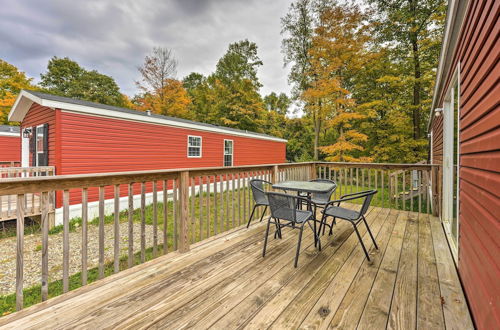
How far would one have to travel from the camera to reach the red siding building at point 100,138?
549 cm

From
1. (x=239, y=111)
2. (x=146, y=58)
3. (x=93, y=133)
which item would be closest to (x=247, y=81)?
(x=239, y=111)

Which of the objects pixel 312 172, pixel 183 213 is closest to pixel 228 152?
pixel 312 172

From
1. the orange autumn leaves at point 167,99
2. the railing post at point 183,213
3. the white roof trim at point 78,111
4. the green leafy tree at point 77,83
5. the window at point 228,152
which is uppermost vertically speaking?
the green leafy tree at point 77,83

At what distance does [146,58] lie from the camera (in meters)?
16.3

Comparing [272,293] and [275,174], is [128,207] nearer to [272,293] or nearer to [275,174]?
[272,293]

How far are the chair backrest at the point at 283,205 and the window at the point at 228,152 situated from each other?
7986 millimetres

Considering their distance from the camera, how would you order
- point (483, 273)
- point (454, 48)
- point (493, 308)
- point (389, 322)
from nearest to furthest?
1. point (493, 308)
2. point (483, 273)
3. point (389, 322)
4. point (454, 48)

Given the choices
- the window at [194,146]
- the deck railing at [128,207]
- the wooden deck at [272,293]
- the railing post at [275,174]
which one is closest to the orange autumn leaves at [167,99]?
the window at [194,146]

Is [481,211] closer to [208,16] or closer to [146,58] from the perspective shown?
[208,16]

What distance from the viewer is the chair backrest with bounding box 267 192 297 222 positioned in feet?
7.63

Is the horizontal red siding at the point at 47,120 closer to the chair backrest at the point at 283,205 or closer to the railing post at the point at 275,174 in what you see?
the railing post at the point at 275,174

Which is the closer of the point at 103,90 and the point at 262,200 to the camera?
the point at 262,200

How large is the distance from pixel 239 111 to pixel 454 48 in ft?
50.4

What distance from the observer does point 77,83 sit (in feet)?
67.1
